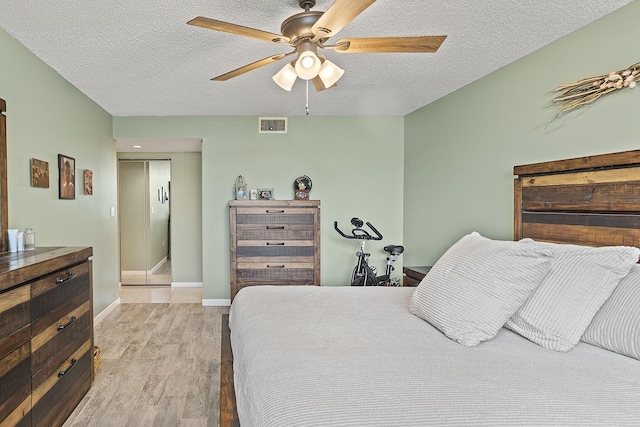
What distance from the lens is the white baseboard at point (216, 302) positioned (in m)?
4.48

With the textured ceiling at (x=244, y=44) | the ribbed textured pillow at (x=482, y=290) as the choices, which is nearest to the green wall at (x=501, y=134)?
the textured ceiling at (x=244, y=44)

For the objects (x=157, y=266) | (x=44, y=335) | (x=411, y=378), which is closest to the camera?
(x=411, y=378)

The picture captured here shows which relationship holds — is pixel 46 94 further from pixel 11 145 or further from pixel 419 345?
pixel 419 345

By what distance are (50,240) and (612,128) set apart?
4054mm

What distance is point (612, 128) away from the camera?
2.08m

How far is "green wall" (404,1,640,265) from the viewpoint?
208 centimetres

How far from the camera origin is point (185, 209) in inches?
213

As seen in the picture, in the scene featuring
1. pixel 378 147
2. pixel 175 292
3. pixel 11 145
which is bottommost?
Answer: pixel 175 292

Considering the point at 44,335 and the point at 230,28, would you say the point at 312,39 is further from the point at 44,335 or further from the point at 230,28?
the point at 44,335

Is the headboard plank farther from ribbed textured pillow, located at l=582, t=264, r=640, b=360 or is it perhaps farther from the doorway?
the doorway

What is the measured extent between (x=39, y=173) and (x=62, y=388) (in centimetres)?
162

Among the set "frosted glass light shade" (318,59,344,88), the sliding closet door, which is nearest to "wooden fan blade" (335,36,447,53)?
"frosted glass light shade" (318,59,344,88)

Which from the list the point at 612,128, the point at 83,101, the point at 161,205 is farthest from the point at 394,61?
the point at 161,205

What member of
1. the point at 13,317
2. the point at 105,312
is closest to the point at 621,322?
the point at 13,317
